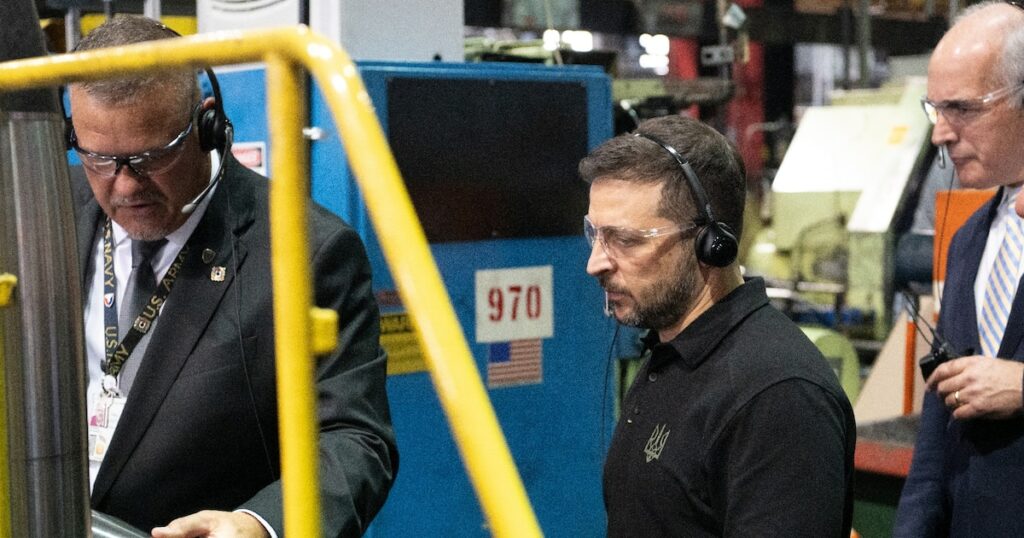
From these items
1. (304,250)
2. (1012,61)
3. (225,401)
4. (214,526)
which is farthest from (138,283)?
(1012,61)

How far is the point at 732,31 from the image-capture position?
233 inches

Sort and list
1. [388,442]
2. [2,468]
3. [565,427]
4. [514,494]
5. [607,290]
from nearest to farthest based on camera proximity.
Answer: [514,494] → [2,468] → [388,442] → [607,290] → [565,427]

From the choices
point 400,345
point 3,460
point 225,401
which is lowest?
point 400,345

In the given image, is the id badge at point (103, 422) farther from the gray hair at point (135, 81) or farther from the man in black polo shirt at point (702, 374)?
the man in black polo shirt at point (702, 374)

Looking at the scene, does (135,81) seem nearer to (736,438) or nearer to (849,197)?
(736,438)

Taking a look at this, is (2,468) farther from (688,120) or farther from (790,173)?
(790,173)

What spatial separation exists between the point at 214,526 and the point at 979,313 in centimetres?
176

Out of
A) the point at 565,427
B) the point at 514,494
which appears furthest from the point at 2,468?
the point at 565,427

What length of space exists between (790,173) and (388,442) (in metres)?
4.87

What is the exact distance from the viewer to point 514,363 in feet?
11.5

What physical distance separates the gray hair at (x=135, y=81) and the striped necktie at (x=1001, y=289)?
5.50 feet

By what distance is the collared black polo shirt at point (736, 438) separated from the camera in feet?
5.94

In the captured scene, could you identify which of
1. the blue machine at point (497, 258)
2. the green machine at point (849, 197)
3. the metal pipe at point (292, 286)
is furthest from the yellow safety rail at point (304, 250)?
the green machine at point (849, 197)

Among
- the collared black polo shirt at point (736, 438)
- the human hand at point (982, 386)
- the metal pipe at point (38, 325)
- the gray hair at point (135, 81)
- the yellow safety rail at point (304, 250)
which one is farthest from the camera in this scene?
the human hand at point (982, 386)
